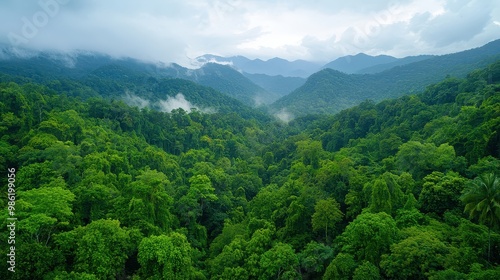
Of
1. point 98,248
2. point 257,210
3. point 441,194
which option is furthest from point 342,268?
point 257,210

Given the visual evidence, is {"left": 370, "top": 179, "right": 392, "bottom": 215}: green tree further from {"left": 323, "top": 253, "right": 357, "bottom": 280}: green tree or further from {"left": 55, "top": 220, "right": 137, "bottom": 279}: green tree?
{"left": 55, "top": 220, "right": 137, "bottom": 279}: green tree

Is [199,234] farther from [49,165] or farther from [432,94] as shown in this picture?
[432,94]

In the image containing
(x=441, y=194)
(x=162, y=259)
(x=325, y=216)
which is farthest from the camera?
(x=325, y=216)

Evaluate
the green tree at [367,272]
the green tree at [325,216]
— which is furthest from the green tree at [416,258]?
the green tree at [325,216]

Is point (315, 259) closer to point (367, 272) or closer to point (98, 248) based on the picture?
point (367, 272)

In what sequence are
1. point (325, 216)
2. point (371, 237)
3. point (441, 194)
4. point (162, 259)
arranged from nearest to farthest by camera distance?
point (371, 237)
point (162, 259)
point (441, 194)
point (325, 216)

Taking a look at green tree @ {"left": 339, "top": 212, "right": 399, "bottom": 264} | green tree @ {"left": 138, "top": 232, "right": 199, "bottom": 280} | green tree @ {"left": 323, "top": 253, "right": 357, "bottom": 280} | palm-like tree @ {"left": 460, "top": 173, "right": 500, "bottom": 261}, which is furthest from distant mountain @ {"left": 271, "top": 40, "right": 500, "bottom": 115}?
palm-like tree @ {"left": 460, "top": 173, "right": 500, "bottom": 261}

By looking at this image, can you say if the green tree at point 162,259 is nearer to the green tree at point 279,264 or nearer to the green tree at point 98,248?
the green tree at point 98,248
